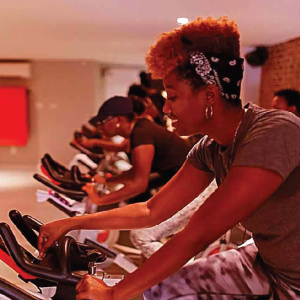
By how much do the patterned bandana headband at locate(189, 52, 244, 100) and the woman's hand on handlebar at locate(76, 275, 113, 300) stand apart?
552mm

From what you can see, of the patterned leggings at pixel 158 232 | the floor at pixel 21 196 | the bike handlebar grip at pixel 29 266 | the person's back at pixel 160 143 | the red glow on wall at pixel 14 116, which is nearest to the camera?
the bike handlebar grip at pixel 29 266

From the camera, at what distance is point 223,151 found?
1185mm

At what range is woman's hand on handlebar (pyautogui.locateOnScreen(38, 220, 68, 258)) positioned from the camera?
1.30m

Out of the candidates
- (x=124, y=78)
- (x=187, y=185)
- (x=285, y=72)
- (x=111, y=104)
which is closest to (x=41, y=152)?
(x=124, y=78)

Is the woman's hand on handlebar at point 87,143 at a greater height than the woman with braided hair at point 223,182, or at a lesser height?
lesser

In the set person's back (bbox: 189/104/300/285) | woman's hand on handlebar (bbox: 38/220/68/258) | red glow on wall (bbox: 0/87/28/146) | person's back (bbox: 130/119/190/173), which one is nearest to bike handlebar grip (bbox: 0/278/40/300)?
woman's hand on handlebar (bbox: 38/220/68/258)

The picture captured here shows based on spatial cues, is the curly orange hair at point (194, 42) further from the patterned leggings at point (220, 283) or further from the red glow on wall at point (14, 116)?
the red glow on wall at point (14, 116)

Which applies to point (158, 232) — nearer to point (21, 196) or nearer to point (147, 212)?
point (147, 212)

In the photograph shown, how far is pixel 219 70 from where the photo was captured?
3.48 ft

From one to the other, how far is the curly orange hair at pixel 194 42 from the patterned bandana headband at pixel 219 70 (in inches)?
0.7

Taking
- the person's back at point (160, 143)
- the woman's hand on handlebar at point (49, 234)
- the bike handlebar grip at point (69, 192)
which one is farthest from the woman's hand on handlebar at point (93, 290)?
the bike handlebar grip at point (69, 192)

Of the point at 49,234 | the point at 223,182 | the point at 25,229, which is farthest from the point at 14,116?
the point at 223,182

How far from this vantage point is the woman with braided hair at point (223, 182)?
3.12ft

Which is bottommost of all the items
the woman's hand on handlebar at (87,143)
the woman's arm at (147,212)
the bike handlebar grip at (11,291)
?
the woman's hand on handlebar at (87,143)
